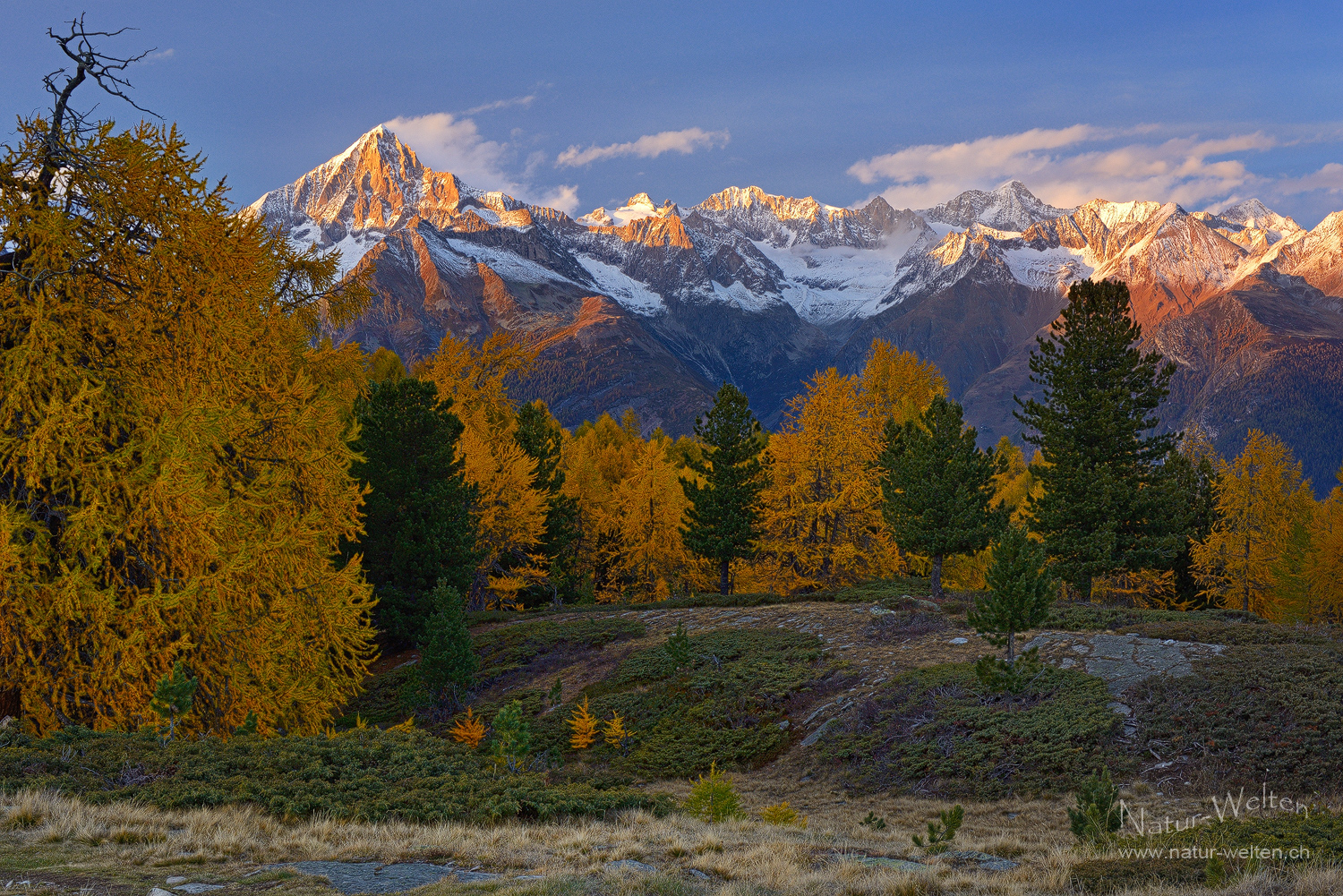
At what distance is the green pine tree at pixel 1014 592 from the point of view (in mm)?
14430

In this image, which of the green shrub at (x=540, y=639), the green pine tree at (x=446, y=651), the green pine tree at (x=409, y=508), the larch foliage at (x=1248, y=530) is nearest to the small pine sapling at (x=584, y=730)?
the green pine tree at (x=446, y=651)

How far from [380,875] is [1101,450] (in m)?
27.4

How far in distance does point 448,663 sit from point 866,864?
13.4 meters

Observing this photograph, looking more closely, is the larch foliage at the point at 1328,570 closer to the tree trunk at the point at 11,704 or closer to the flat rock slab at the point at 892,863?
the flat rock slab at the point at 892,863

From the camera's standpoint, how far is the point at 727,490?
30.1m

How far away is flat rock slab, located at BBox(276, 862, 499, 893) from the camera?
18.7 feet

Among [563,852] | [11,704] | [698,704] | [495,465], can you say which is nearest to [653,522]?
[495,465]

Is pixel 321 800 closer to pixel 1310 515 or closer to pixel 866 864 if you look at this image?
pixel 866 864

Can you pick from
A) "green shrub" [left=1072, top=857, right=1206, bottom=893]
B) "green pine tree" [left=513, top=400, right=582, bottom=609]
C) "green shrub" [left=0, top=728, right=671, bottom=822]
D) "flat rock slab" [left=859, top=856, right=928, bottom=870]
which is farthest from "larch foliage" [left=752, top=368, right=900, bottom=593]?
"green shrub" [left=1072, top=857, right=1206, bottom=893]

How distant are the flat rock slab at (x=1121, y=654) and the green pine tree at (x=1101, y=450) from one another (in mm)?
10651

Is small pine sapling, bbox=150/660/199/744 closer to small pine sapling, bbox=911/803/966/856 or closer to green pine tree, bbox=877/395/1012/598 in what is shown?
small pine sapling, bbox=911/803/966/856

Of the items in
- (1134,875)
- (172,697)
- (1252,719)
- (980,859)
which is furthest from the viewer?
(1252,719)

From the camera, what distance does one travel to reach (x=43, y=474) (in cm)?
973

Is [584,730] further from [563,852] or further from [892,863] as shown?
[892,863]
